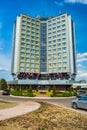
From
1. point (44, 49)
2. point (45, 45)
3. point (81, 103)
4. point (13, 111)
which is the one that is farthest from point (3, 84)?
point (13, 111)

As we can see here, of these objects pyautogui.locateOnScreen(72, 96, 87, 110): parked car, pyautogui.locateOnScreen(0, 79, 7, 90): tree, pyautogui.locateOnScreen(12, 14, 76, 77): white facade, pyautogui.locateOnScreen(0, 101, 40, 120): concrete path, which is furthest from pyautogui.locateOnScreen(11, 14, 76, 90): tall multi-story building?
pyautogui.locateOnScreen(0, 101, 40, 120): concrete path

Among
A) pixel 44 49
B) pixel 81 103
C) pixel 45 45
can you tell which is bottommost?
pixel 81 103

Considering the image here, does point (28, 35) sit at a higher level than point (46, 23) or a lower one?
lower

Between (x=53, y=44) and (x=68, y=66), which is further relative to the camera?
(x=53, y=44)

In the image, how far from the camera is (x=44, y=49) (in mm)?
107125

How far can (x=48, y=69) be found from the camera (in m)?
103

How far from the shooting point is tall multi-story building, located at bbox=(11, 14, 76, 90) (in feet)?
325

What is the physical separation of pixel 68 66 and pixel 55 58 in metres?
10.1

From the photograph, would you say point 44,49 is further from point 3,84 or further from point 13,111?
Answer: point 13,111

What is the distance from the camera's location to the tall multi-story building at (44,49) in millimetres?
99000

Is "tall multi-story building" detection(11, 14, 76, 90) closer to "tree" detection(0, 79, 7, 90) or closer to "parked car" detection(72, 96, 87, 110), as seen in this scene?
"tree" detection(0, 79, 7, 90)

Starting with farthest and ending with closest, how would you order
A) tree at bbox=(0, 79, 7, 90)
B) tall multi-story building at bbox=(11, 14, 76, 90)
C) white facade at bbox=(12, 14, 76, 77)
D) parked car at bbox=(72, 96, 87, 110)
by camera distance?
white facade at bbox=(12, 14, 76, 77) → tall multi-story building at bbox=(11, 14, 76, 90) → tree at bbox=(0, 79, 7, 90) → parked car at bbox=(72, 96, 87, 110)

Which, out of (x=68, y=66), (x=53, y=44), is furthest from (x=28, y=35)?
(x=68, y=66)

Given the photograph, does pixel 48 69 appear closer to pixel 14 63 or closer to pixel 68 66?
pixel 68 66
